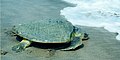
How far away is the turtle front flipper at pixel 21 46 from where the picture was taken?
4.34m

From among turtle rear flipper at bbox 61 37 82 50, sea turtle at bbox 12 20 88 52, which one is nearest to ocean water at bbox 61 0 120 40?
turtle rear flipper at bbox 61 37 82 50

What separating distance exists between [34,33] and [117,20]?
302 cm

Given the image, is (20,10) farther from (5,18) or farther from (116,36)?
(116,36)

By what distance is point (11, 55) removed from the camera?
4.15 metres

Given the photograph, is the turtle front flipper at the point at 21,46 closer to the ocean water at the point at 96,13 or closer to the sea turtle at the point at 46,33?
the sea turtle at the point at 46,33

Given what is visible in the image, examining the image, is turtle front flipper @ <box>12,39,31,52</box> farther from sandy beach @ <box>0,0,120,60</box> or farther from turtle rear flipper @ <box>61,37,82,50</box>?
turtle rear flipper @ <box>61,37,82,50</box>

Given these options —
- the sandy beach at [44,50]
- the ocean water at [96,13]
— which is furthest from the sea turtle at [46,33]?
the ocean water at [96,13]

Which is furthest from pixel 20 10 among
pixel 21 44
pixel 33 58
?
pixel 33 58

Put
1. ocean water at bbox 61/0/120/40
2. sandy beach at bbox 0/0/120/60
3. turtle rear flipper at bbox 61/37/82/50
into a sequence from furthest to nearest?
ocean water at bbox 61/0/120/40
turtle rear flipper at bbox 61/37/82/50
sandy beach at bbox 0/0/120/60

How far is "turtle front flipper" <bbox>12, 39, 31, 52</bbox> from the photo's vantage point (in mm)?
4340

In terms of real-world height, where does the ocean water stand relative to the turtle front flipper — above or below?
above

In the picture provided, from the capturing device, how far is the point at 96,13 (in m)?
7.38

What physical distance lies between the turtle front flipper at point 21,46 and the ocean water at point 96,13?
2.01 m

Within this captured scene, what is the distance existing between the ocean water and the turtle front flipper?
2010 mm
